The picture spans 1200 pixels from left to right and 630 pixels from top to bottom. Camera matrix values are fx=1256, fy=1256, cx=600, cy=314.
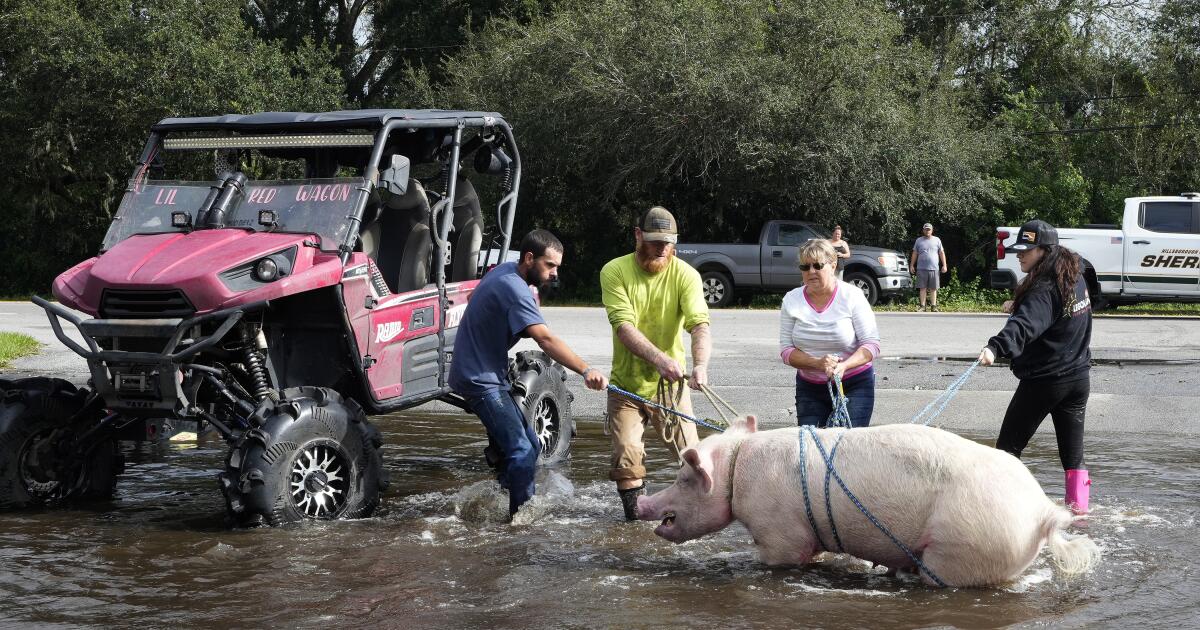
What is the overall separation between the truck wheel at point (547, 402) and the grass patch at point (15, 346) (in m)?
7.55

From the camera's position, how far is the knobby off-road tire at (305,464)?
6.98 m

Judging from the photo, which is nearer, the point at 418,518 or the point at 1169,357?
the point at 418,518

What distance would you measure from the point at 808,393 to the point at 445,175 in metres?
3.04

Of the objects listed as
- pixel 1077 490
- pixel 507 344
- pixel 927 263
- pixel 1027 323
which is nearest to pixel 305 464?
pixel 507 344

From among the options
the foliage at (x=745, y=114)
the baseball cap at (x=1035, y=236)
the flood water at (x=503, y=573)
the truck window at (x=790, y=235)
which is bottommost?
the flood water at (x=503, y=573)

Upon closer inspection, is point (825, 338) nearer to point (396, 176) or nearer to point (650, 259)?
point (650, 259)

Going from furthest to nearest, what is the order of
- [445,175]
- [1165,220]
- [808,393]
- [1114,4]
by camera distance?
[1114,4] < [1165,220] < [445,175] < [808,393]

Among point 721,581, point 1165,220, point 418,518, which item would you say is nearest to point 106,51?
point 1165,220

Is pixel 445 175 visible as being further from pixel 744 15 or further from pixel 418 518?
pixel 744 15

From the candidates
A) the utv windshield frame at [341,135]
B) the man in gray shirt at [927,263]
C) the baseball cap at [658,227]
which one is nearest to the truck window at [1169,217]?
the man in gray shirt at [927,263]

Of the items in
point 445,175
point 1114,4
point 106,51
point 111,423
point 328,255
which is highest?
point 1114,4

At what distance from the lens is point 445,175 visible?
8.73 meters

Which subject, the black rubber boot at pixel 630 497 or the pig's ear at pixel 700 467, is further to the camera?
the black rubber boot at pixel 630 497

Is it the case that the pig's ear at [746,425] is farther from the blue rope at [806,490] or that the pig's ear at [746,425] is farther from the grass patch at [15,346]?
the grass patch at [15,346]
